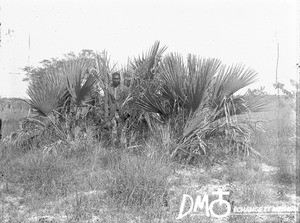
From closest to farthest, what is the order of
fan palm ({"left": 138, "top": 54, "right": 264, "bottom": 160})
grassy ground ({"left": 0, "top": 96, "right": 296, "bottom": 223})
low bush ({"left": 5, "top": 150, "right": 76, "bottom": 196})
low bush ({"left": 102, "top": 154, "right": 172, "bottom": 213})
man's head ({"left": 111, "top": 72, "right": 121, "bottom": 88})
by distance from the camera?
grassy ground ({"left": 0, "top": 96, "right": 296, "bottom": 223}), low bush ({"left": 102, "top": 154, "right": 172, "bottom": 213}), low bush ({"left": 5, "top": 150, "right": 76, "bottom": 196}), fan palm ({"left": 138, "top": 54, "right": 264, "bottom": 160}), man's head ({"left": 111, "top": 72, "right": 121, "bottom": 88})

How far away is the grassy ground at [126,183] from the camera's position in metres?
4.49

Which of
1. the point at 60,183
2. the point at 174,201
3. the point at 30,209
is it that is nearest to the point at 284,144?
the point at 174,201

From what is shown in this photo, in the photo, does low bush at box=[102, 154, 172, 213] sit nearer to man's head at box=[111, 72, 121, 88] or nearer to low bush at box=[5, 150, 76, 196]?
low bush at box=[5, 150, 76, 196]

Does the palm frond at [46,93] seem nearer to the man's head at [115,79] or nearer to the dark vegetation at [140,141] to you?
the dark vegetation at [140,141]

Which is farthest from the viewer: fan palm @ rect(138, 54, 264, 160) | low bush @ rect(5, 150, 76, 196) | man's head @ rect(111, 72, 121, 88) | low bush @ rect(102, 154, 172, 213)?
man's head @ rect(111, 72, 121, 88)

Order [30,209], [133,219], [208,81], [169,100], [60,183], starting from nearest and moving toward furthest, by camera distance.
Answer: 1. [133,219]
2. [30,209]
3. [60,183]
4. [208,81]
5. [169,100]

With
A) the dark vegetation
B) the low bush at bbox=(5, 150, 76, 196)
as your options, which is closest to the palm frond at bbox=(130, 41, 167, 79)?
the dark vegetation

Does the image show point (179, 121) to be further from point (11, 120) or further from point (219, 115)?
point (11, 120)

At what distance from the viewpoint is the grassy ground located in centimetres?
449

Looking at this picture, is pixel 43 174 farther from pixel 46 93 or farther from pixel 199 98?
pixel 199 98

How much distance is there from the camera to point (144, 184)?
15.6ft

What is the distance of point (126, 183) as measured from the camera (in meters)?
4.83

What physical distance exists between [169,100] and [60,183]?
7.97 ft

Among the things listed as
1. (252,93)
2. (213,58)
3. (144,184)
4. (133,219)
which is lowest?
(133,219)
